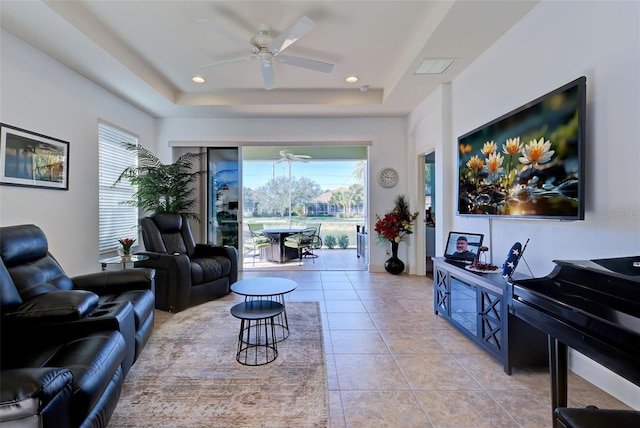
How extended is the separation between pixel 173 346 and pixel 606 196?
11.0ft

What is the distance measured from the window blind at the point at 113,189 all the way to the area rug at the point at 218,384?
215 cm

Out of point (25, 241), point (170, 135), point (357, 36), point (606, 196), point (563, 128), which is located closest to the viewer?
point (606, 196)

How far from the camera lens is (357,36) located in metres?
2.94

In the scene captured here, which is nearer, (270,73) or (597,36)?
(597,36)

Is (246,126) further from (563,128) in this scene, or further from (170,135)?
(563,128)

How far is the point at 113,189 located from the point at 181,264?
1971 mm

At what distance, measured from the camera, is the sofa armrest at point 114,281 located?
7.50 feet

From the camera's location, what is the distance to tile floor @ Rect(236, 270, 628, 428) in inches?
63.7

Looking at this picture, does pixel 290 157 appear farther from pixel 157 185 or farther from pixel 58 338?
pixel 58 338

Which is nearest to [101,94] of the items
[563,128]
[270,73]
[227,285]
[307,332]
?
[270,73]

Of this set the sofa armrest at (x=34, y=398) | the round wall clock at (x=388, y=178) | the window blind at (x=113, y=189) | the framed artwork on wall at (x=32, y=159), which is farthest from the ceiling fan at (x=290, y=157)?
the sofa armrest at (x=34, y=398)

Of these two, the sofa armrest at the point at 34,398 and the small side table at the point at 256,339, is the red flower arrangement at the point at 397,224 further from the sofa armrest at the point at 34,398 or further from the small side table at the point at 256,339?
the sofa armrest at the point at 34,398

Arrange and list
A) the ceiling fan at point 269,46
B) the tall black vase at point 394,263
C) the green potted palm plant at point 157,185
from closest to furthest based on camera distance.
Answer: the ceiling fan at point 269,46 → the green potted palm plant at point 157,185 → the tall black vase at point 394,263

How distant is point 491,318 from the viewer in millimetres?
2182
